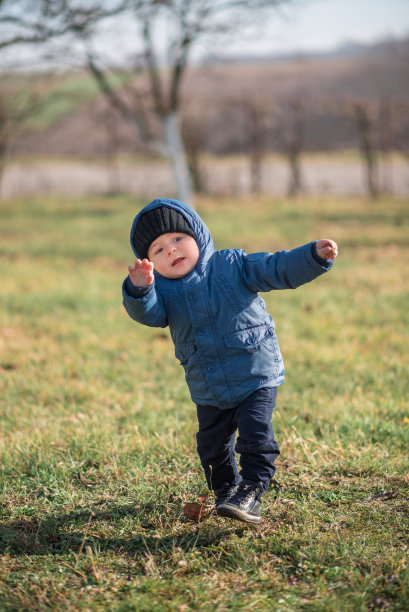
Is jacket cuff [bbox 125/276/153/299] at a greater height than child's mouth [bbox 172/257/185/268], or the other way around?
child's mouth [bbox 172/257/185/268]

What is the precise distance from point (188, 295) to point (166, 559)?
3.50 ft

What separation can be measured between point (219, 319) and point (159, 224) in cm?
47

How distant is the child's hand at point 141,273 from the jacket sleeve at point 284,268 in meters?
0.44

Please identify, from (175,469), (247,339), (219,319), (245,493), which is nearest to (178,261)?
(219,319)

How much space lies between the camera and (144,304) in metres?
2.54

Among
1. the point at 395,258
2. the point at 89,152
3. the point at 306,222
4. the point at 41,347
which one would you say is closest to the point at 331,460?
the point at 41,347

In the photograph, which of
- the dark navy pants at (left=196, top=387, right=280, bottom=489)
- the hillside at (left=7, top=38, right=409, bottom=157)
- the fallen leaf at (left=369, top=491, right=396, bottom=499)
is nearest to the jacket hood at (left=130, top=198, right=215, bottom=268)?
the dark navy pants at (left=196, top=387, right=280, bottom=489)

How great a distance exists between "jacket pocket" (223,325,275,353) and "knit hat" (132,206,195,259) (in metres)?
0.47

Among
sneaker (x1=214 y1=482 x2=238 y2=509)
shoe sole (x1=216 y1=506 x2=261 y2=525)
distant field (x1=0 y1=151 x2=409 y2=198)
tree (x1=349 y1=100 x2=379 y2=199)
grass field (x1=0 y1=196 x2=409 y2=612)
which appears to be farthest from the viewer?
distant field (x1=0 y1=151 x2=409 y2=198)

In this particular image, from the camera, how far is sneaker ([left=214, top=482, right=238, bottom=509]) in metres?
2.80

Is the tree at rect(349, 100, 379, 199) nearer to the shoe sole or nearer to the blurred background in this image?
the blurred background

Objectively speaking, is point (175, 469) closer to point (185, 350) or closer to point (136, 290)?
point (185, 350)

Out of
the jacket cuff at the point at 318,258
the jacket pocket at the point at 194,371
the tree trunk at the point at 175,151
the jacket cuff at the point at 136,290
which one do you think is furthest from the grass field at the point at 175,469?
the tree trunk at the point at 175,151

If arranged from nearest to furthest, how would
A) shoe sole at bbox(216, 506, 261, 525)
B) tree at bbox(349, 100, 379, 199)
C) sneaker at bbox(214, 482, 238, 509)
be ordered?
1. shoe sole at bbox(216, 506, 261, 525)
2. sneaker at bbox(214, 482, 238, 509)
3. tree at bbox(349, 100, 379, 199)
